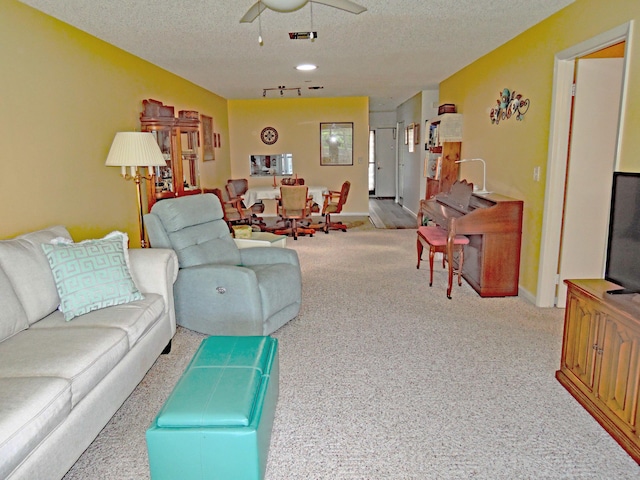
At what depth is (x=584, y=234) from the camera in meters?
3.66

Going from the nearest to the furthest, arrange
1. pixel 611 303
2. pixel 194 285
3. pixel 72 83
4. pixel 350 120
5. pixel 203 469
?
pixel 203 469 < pixel 611 303 < pixel 194 285 < pixel 72 83 < pixel 350 120

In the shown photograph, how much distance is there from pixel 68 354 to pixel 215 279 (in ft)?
4.07

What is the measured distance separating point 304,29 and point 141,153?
1687 mm

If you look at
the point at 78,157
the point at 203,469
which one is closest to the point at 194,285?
the point at 78,157

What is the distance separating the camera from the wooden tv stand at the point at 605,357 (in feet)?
6.59

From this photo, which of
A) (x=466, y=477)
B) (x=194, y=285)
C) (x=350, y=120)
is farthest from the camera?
(x=350, y=120)

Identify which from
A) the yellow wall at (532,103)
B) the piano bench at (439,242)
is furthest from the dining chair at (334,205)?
the piano bench at (439,242)

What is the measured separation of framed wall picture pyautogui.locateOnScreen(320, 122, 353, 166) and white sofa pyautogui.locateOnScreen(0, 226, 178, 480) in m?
6.64

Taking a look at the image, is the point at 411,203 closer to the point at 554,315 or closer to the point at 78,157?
the point at 554,315

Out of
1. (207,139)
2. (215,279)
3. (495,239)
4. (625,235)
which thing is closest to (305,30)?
(215,279)

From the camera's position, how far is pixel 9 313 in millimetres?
2188

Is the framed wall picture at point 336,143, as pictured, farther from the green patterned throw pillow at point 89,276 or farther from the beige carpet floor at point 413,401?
the green patterned throw pillow at point 89,276

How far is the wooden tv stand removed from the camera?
2.01 m

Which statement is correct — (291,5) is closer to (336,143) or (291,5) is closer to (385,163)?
(336,143)
